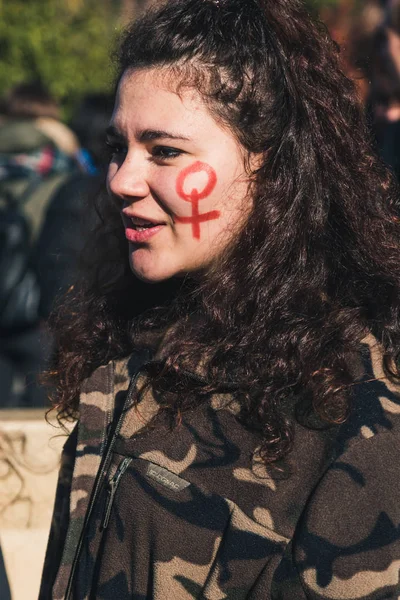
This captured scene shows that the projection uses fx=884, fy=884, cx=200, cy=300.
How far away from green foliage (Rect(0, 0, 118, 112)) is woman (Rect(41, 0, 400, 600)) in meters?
7.52

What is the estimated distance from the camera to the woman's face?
68.6 inches

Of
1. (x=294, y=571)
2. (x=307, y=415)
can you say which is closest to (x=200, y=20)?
(x=307, y=415)

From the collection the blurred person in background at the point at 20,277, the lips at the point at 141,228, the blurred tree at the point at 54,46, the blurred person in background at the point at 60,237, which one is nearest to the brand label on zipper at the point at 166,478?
the lips at the point at 141,228

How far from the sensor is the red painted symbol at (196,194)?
1.74 metres

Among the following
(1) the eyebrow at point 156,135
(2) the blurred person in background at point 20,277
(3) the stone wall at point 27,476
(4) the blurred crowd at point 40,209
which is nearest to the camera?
(1) the eyebrow at point 156,135

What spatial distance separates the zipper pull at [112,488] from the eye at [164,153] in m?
Answer: 0.61

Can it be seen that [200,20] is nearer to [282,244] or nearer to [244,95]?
[244,95]

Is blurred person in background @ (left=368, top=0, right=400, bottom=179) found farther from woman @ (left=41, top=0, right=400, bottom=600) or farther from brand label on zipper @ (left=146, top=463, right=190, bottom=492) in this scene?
brand label on zipper @ (left=146, top=463, right=190, bottom=492)

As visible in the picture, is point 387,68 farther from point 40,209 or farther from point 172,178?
point 172,178

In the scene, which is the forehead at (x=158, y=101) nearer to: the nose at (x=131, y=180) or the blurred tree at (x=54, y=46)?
the nose at (x=131, y=180)

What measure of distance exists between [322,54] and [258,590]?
109 centimetres

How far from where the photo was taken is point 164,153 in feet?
5.81

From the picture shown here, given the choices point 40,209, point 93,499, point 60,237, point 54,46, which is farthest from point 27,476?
point 54,46

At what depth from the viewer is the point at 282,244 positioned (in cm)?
178
